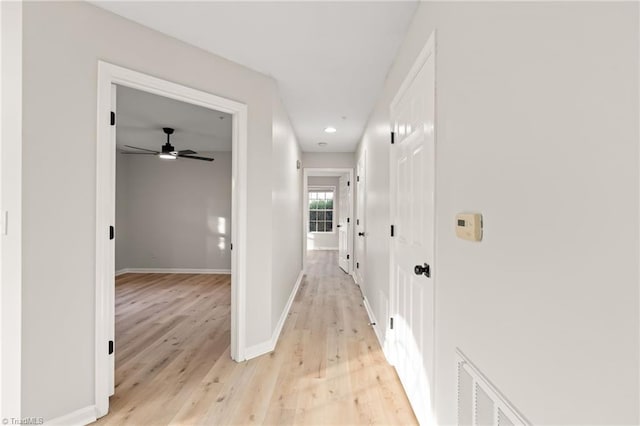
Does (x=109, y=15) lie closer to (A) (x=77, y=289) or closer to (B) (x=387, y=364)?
(A) (x=77, y=289)

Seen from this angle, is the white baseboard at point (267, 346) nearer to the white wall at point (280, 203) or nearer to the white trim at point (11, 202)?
the white wall at point (280, 203)

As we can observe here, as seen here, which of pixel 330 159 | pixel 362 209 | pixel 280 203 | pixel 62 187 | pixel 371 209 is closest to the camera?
pixel 62 187

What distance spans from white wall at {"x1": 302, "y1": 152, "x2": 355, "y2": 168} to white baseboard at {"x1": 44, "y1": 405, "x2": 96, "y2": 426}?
16.1 ft

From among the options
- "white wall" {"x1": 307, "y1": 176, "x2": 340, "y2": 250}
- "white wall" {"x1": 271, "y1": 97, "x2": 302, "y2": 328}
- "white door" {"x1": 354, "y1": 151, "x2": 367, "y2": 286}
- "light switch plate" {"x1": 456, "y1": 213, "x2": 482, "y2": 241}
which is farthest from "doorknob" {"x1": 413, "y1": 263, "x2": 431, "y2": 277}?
"white wall" {"x1": 307, "y1": 176, "x2": 340, "y2": 250}

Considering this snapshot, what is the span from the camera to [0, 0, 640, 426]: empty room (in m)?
0.64

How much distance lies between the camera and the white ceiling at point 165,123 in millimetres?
3521

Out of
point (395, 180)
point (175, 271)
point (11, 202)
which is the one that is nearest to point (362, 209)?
point (395, 180)

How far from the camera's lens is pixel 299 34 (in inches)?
83.1

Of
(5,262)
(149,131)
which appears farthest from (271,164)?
(149,131)

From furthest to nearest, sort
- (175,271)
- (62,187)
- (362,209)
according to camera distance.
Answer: (175,271)
(362,209)
(62,187)

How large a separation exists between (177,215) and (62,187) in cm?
483

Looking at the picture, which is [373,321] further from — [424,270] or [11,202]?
[11,202]

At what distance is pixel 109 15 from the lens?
187 cm

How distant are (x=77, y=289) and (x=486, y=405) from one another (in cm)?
208
